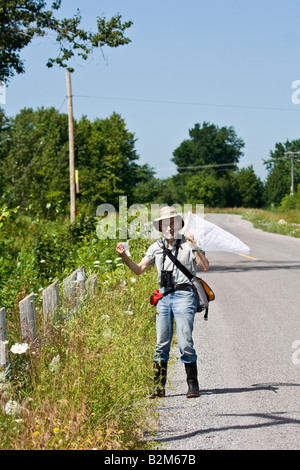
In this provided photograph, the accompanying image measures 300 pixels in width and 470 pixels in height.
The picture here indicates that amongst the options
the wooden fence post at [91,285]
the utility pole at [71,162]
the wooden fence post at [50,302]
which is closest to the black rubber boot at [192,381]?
the wooden fence post at [50,302]

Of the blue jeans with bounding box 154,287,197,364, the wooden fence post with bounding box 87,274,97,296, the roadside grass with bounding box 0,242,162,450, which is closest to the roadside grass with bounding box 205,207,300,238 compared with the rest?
the wooden fence post with bounding box 87,274,97,296

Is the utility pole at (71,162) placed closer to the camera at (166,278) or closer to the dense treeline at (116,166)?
the dense treeline at (116,166)

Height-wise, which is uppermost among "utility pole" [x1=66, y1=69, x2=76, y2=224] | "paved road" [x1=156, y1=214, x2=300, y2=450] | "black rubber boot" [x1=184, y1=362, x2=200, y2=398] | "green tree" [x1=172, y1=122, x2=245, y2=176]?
"green tree" [x1=172, y1=122, x2=245, y2=176]

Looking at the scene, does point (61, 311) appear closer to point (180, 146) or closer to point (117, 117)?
point (117, 117)

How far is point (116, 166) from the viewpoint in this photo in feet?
289

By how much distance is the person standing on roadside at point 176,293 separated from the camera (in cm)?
646

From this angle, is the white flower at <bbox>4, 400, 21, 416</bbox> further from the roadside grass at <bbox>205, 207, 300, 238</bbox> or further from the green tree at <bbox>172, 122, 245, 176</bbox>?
the green tree at <bbox>172, 122, 245, 176</bbox>

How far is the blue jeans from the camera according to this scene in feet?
21.2

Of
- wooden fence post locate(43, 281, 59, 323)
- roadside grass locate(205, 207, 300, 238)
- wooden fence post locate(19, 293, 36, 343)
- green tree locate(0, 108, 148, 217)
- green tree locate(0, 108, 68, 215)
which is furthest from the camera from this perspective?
green tree locate(0, 108, 148, 217)

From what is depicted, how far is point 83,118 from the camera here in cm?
9569

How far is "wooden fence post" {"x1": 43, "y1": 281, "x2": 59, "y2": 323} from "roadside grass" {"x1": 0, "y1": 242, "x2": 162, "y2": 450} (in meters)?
0.15

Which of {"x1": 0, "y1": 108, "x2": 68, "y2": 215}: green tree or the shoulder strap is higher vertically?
{"x1": 0, "y1": 108, "x2": 68, "y2": 215}: green tree

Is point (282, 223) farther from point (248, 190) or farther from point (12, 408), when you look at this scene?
point (248, 190)
